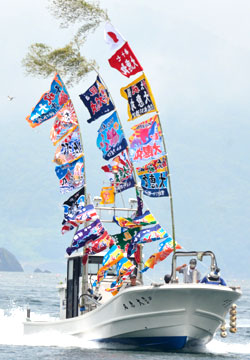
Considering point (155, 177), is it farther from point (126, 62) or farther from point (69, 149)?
point (69, 149)

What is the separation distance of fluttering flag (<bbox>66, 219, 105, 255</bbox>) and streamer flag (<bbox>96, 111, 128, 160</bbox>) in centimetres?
323

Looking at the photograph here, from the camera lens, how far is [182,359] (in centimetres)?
2766

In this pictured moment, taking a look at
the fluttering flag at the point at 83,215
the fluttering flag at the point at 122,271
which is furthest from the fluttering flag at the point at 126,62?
the fluttering flag at the point at 122,271

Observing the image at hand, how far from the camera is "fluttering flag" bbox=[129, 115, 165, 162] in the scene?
103 ft

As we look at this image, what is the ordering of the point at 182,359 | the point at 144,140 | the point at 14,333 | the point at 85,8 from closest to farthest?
the point at 182,359, the point at 144,140, the point at 85,8, the point at 14,333

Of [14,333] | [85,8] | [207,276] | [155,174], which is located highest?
[85,8]

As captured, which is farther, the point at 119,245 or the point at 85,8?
the point at 85,8

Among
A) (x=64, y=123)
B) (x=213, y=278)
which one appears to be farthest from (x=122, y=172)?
(x=213, y=278)

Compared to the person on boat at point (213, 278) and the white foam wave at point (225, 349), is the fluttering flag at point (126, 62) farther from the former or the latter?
the white foam wave at point (225, 349)

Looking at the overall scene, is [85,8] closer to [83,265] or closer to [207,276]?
[83,265]

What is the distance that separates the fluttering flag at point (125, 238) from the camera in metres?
33.7

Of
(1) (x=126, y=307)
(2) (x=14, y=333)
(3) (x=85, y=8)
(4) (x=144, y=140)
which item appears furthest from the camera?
(2) (x=14, y=333)

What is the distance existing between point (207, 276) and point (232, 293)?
3.82 ft

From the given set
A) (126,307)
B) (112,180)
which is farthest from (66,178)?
(126,307)
